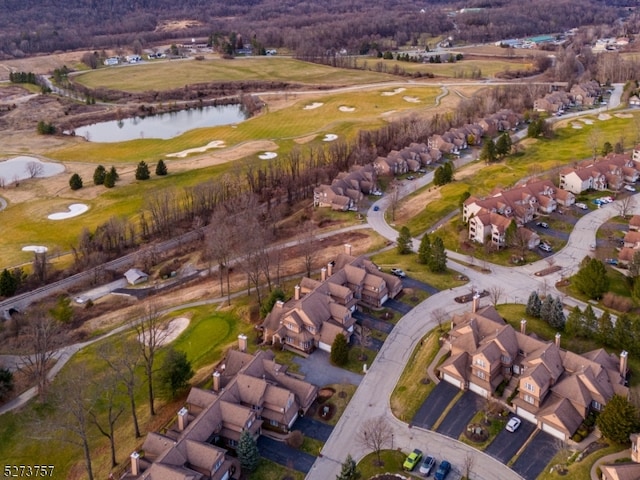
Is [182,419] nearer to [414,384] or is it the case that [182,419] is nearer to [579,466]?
→ [414,384]

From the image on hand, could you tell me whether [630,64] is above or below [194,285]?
above

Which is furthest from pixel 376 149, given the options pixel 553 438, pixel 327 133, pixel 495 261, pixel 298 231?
pixel 553 438

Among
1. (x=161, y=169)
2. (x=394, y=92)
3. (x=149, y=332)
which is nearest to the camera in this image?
(x=149, y=332)

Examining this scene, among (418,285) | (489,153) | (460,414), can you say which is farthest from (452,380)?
(489,153)

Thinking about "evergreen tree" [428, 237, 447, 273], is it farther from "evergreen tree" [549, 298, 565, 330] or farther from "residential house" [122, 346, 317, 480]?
"residential house" [122, 346, 317, 480]

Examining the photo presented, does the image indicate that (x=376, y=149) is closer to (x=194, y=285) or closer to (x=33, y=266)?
(x=194, y=285)

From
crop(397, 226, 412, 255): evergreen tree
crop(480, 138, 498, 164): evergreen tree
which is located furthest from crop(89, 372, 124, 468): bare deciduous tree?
crop(480, 138, 498, 164): evergreen tree

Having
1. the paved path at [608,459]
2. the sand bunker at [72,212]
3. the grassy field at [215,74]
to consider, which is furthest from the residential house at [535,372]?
the grassy field at [215,74]
